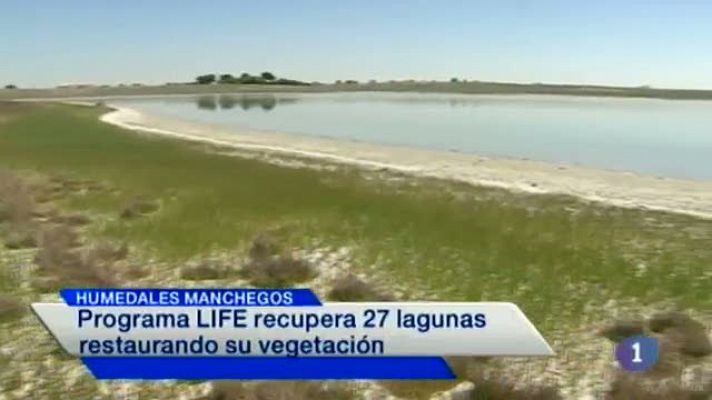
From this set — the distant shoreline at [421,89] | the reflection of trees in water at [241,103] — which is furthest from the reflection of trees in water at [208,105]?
the distant shoreline at [421,89]

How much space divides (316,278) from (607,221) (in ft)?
24.0

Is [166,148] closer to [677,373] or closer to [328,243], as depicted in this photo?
[328,243]

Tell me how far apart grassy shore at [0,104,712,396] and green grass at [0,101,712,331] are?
3 cm

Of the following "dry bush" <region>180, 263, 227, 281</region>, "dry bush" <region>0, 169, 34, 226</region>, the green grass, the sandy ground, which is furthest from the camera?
the sandy ground

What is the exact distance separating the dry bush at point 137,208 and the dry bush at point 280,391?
27.7 feet

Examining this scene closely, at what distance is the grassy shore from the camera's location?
8.94 meters

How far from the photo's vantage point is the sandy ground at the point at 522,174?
695 inches

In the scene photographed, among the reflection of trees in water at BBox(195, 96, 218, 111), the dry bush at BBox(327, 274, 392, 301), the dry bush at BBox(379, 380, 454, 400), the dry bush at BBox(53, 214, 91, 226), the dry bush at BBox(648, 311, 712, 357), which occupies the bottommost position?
the dry bush at BBox(379, 380, 454, 400)

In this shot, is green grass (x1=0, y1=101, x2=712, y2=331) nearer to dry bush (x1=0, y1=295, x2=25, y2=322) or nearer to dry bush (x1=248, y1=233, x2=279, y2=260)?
dry bush (x1=248, y1=233, x2=279, y2=260)

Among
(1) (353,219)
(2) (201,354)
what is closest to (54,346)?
(2) (201,354)

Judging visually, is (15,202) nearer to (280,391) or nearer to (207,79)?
(280,391)

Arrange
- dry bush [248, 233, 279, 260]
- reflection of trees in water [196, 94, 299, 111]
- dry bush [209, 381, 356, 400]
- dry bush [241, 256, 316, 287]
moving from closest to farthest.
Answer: dry bush [209, 381, 356, 400] → dry bush [241, 256, 316, 287] → dry bush [248, 233, 279, 260] → reflection of trees in water [196, 94, 299, 111]

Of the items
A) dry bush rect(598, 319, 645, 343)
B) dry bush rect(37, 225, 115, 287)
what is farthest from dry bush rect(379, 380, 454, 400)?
dry bush rect(37, 225, 115, 287)

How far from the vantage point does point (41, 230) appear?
12.0m
